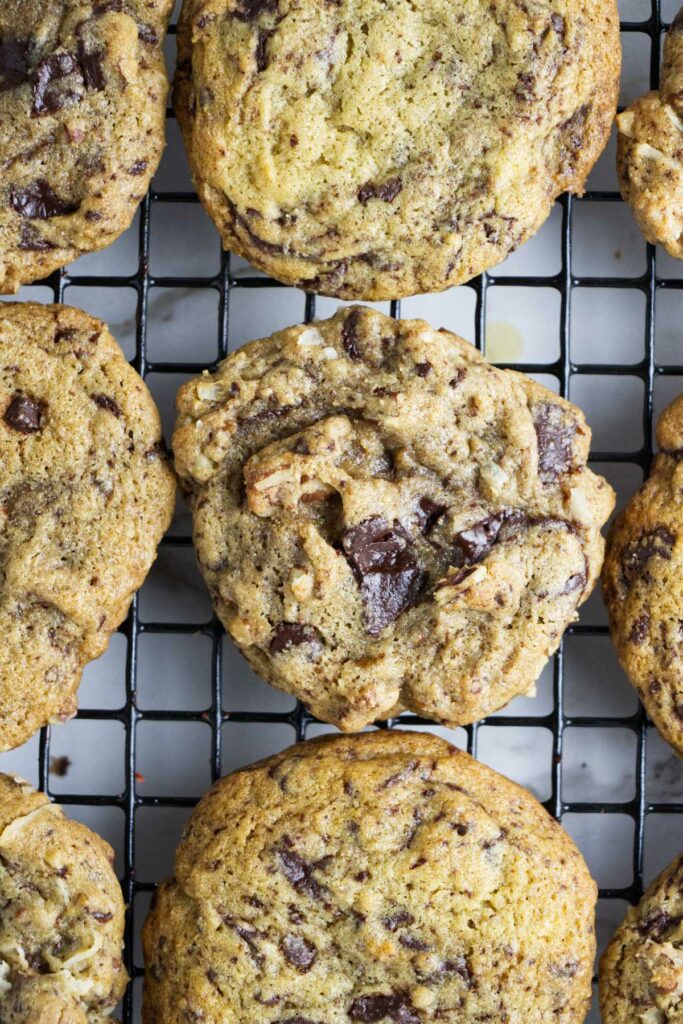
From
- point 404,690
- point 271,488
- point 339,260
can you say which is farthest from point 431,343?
point 404,690

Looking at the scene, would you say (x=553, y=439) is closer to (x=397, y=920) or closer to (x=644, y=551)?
(x=644, y=551)

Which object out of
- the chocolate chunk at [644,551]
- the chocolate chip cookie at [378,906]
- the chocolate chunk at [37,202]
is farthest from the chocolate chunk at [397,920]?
the chocolate chunk at [37,202]

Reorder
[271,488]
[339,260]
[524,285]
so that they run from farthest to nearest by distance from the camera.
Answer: [524,285]
[339,260]
[271,488]

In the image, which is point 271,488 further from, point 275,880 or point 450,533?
point 275,880

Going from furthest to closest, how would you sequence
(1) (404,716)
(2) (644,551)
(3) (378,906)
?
(1) (404,716) → (2) (644,551) → (3) (378,906)

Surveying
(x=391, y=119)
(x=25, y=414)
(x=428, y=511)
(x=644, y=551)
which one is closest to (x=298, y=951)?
(x=428, y=511)

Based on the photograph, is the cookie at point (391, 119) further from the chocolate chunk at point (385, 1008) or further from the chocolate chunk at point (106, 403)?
the chocolate chunk at point (385, 1008)
